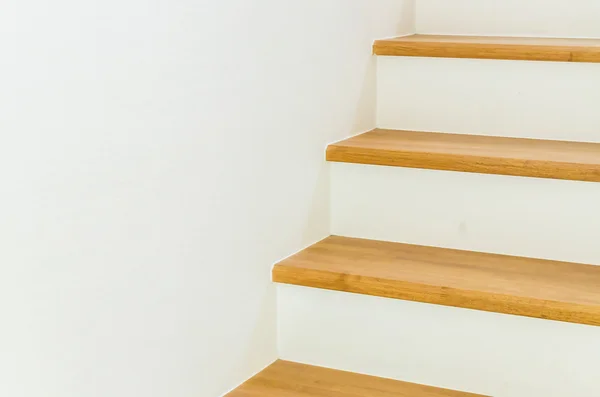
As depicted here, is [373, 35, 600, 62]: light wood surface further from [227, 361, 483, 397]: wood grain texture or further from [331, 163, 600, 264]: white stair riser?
[227, 361, 483, 397]: wood grain texture

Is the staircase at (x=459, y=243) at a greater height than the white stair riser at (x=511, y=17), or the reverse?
the white stair riser at (x=511, y=17)

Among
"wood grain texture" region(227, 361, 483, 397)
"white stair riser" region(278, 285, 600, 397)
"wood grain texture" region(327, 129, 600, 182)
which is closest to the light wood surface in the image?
"wood grain texture" region(327, 129, 600, 182)

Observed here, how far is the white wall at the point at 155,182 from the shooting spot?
1.00 m

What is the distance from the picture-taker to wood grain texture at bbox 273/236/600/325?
144 cm

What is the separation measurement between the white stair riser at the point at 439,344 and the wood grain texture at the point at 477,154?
0.99ft

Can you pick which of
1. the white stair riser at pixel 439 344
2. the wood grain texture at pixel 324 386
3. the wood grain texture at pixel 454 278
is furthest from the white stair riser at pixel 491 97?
the wood grain texture at pixel 324 386

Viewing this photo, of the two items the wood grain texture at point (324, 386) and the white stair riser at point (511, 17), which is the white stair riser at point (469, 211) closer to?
the wood grain texture at point (324, 386)

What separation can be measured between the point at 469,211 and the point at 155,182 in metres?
0.72

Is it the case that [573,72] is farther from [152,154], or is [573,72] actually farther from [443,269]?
[152,154]

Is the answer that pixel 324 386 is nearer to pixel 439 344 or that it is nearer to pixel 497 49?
pixel 439 344

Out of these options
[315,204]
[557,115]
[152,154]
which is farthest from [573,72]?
[152,154]

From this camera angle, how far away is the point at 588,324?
4.60 feet

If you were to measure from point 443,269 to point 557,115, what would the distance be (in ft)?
1.59

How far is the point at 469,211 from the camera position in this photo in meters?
1.71
